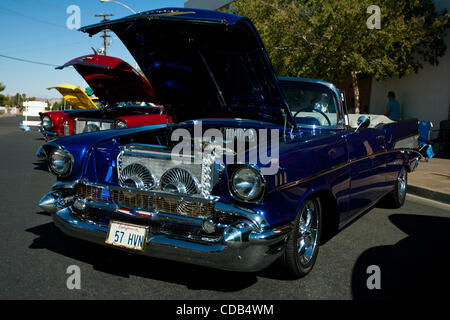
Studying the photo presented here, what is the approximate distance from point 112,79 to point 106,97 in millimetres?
764

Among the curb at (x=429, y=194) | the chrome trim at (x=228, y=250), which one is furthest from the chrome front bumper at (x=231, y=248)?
the curb at (x=429, y=194)

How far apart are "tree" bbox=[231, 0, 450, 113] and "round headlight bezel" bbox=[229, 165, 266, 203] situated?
8.82 metres

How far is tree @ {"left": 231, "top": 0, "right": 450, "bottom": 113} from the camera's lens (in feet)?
34.3

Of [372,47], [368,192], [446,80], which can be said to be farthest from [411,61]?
[368,192]

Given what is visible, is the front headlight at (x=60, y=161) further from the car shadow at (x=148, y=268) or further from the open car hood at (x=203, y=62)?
the open car hood at (x=203, y=62)

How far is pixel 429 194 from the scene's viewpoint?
243 inches

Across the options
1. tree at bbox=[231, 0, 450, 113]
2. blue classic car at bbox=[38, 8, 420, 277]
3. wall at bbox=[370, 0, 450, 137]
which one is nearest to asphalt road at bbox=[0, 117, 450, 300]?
blue classic car at bbox=[38, 8, 420, 277]

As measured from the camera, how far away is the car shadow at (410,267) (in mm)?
2816

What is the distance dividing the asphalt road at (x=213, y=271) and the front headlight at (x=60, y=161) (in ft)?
2.28

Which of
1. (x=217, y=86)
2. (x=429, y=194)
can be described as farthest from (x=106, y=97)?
(x=429, y=194)

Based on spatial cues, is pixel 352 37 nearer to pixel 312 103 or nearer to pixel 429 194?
pixel 429 194

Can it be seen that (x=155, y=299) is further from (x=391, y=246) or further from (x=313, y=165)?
(x=391, y=246)

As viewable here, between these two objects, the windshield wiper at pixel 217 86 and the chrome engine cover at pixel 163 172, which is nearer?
the chrome engine cover at pixel 163 172
